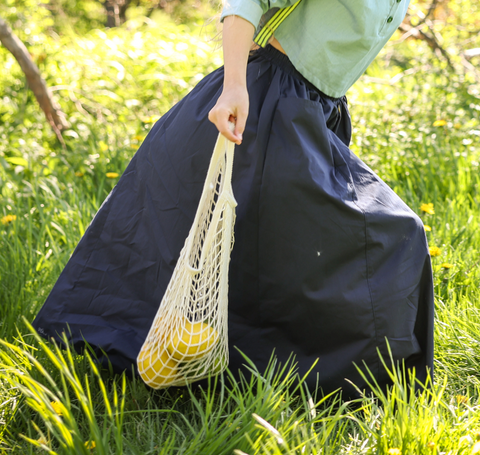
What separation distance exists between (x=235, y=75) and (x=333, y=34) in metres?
0.30

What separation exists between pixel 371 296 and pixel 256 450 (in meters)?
0.46

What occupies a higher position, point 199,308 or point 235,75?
point 235,75

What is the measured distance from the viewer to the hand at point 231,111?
1085 mm

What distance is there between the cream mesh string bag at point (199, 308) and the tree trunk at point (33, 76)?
89.2 inches

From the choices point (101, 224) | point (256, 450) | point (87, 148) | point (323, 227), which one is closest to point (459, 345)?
point (323, 227)

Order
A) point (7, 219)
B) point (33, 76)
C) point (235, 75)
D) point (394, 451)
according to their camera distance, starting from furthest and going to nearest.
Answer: point (33, 76) → point (7, 219) → point (235, 75) → point (394, 451)

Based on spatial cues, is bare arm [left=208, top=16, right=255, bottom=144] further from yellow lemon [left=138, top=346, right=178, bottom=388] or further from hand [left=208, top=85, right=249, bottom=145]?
yellow lemon [left=138, top=346, right=178, bottom=388]

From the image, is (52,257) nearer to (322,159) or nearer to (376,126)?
(322,159)

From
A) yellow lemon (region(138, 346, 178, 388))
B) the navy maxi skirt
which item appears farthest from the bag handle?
yellow lemon (region(138, 346, 178, 388))

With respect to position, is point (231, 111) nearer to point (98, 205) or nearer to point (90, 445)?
point (90, 445)

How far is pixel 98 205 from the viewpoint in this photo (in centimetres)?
238

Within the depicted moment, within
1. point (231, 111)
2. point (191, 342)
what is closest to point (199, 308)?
point (191, 342)

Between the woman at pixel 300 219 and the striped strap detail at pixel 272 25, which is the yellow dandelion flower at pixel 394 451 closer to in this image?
the woman at pixel 300 219

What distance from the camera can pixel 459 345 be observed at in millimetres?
1543
